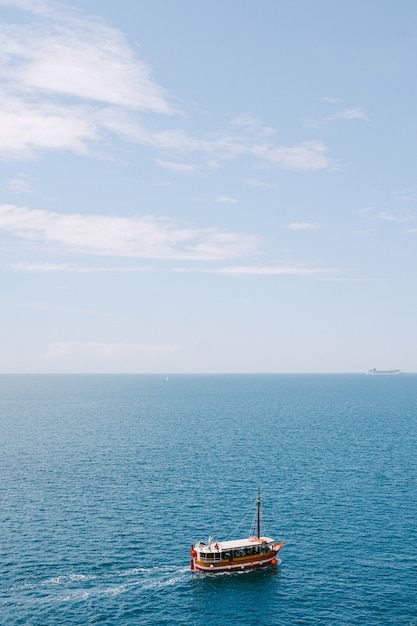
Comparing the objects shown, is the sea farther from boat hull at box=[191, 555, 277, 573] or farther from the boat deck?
the boat deck

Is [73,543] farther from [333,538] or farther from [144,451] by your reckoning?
[144,451]

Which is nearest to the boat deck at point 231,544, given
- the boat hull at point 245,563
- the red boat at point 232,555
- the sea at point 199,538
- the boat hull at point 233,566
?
the red boat at point 232,555

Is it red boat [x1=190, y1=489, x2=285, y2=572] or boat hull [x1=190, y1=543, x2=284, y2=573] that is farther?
boat hull [x1=190, y1=543, x2=284, y2=573]

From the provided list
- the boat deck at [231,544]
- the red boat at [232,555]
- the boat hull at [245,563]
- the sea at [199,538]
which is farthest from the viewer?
the boat deck at [231,544]

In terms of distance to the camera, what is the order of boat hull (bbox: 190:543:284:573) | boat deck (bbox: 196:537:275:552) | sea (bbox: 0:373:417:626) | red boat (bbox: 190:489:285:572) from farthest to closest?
1. boat deck (bbox: 196:537:275:552)
2. boat hull (bbox: 190:543:284:573)
3. red boat (bbox: 190:489:285:572)
4. sea (bbox: 0:373:417:626)

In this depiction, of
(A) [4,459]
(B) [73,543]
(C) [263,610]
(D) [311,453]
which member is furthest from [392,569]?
(A) [4,459]

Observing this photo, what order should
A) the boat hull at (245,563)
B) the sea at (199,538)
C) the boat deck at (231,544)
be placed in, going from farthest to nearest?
the boat deck at (231,544)
the boat hull at (245,563)
the sea at (199,538)

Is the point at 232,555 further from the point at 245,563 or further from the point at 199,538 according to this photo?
the point at 199,538

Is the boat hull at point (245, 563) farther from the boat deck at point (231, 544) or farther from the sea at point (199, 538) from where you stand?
the boat deck at point (231, 544)

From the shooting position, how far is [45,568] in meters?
92.0

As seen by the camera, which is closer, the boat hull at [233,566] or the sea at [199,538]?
the sea at [199,538]

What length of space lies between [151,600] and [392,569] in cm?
4301

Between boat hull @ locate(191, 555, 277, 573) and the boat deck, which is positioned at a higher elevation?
the boat deck

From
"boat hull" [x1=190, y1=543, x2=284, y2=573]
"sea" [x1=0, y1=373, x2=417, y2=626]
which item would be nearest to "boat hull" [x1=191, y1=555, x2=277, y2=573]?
"boat hull" [x1=190, y1=543, x2=284, y2=573]
